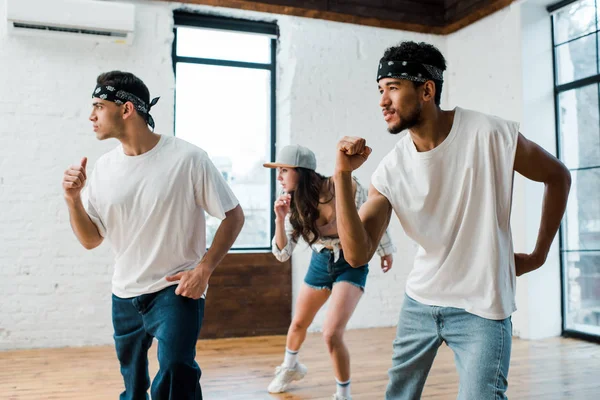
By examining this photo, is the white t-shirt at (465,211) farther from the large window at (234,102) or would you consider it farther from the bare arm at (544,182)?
the large window at (234,102)

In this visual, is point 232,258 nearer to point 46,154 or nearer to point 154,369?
point 154,369

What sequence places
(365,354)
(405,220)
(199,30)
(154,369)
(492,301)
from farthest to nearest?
1. (199,30)
2. (365,354)
3. (154,369)
4. (405,220)
5. (492,301)

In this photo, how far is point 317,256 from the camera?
306cm

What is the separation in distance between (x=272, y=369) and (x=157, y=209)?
2.14m

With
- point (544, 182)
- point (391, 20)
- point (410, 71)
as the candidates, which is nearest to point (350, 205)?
point (410, 71)

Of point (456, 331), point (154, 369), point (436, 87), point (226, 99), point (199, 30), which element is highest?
point (199, 30)

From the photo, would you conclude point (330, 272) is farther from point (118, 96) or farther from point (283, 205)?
point (118, 96)

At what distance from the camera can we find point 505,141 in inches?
64.1

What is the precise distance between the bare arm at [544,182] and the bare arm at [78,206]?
1484 millimetres

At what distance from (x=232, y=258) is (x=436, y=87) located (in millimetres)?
3471

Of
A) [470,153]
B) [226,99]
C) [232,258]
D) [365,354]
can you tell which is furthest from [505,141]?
[226,99]

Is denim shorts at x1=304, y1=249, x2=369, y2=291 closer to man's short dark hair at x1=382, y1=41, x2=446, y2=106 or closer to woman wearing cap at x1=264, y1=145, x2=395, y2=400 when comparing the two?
woman wearing cap at x1=264, y1=145, x2=395, y2=400

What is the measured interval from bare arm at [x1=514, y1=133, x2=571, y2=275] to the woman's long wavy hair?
4.49 feet

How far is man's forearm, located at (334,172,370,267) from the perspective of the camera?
1.59 metres
